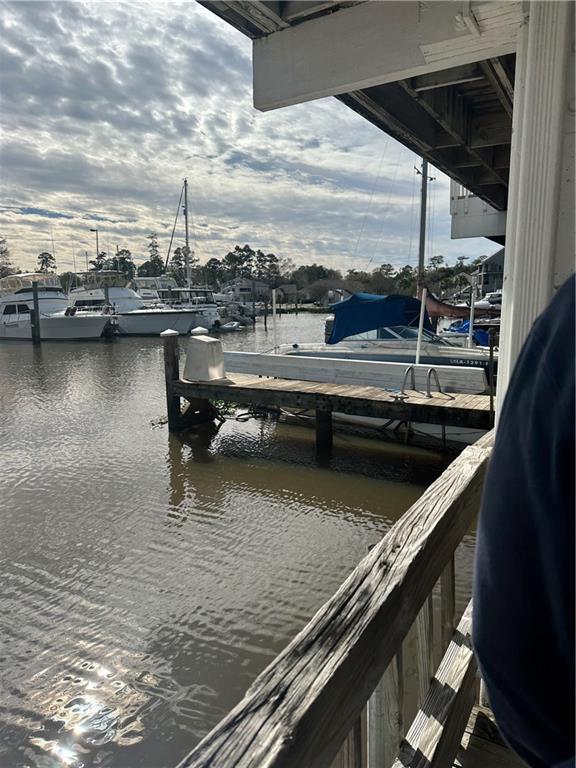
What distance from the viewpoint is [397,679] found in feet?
4.96

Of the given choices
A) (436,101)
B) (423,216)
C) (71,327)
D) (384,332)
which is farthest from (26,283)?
(436,101)

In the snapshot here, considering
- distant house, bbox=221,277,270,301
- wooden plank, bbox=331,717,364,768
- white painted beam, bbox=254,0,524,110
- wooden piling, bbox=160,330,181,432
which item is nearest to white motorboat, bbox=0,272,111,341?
wooden piling, bbox=160,330,181,432

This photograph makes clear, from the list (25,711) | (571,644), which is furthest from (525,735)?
(25,711)

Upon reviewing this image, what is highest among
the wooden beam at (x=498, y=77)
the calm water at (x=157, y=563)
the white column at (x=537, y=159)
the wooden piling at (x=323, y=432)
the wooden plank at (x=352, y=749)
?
the wooden beam at (x=498, y=77)

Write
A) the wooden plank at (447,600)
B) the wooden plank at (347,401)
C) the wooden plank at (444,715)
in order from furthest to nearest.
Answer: the wooden plank at (347,401) < the wooden plank at (447,600) < the wooden plank at (444,715)

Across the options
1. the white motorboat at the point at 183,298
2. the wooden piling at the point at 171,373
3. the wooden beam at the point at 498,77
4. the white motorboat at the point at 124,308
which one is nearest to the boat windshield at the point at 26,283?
the white motorboat at the point at 124,308

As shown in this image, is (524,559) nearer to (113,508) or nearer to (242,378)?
(113,508)

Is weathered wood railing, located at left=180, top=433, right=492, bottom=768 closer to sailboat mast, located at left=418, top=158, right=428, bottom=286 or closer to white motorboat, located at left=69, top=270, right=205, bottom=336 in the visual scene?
sailboat mast, located at left=418, top=158, right=428, bottom=286

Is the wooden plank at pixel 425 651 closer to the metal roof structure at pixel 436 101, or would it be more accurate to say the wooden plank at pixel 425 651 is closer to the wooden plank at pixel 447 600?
the wooden plank at pixel 447 600

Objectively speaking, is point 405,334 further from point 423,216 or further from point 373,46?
point 423,216

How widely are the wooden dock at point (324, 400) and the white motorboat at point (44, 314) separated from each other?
22128 millimetres

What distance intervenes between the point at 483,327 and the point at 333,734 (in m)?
16.4

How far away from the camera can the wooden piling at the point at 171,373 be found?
9.70m

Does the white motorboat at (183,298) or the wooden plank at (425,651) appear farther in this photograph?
the white motorboat at (183,298)
